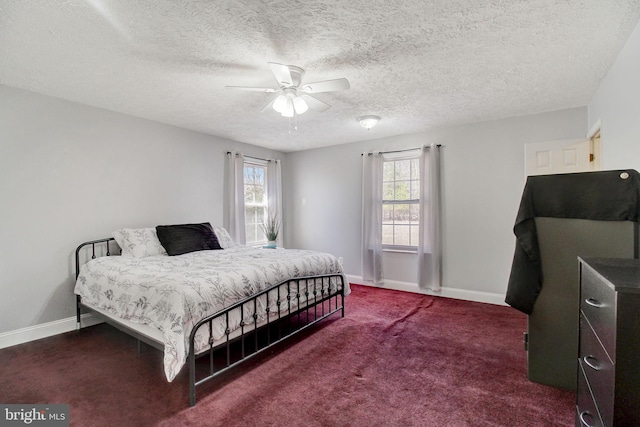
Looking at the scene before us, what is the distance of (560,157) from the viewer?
343 cm

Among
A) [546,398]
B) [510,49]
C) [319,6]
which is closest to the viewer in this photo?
[319,6]

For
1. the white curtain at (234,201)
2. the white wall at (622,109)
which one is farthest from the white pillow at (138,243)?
the white wall at (622,109)

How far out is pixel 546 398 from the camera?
1975 millimetres

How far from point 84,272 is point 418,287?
4.20m

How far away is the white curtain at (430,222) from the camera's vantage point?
4328mm

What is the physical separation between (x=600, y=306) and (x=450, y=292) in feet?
11.0

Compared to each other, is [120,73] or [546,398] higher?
[120,73]

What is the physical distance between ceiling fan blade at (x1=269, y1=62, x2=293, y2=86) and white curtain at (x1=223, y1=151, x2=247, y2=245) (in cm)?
259

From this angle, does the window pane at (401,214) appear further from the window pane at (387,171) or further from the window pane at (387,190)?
the window pane at (387,171)

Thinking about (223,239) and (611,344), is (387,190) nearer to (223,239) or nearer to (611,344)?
(223,239)

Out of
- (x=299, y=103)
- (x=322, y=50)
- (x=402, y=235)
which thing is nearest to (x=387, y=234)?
(x=402, y=235)

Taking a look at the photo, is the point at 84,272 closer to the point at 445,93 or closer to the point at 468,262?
the point at 445,93

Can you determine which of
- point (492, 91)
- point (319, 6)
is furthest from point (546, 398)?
point (319, 6)

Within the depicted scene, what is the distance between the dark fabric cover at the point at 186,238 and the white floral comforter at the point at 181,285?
18cm
